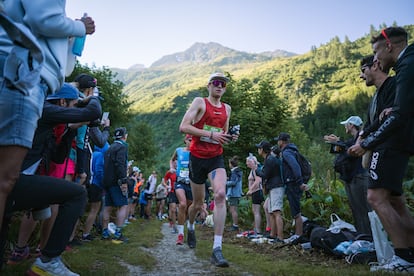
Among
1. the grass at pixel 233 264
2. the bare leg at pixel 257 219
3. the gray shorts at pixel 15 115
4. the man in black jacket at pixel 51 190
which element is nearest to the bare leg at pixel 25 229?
the grass at pixel 233 264

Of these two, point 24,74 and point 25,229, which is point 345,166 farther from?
point 24,74

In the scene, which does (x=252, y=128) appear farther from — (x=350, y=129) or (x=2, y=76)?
(x=2, y=76)

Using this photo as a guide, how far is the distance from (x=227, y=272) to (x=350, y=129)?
4376 millimetres

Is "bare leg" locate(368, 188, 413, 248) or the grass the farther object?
the grass

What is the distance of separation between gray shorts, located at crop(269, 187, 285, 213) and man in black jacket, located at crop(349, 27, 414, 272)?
3.86 metres

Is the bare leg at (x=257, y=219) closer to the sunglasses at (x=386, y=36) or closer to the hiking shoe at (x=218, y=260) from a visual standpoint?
the hiking shoe at (x=218, y=260)

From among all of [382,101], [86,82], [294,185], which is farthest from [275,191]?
[86,82]

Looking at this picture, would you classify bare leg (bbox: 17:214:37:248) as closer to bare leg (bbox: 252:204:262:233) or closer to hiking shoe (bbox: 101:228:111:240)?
hiking shoe (bbox: 101:228:111:240)

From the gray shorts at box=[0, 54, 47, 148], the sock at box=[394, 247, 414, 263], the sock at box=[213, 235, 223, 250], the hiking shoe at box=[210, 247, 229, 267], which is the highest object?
the gray shorts at box=[0, 54, 47, 148]

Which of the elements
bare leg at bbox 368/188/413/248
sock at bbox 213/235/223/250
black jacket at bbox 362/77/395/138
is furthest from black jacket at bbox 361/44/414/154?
sock at bbox 213/235/223/250

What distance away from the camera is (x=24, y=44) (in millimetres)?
2254

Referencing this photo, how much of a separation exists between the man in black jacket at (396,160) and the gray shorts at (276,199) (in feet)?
12.7

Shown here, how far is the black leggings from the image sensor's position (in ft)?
9.08

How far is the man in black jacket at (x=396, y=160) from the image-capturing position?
3486 millimetres
